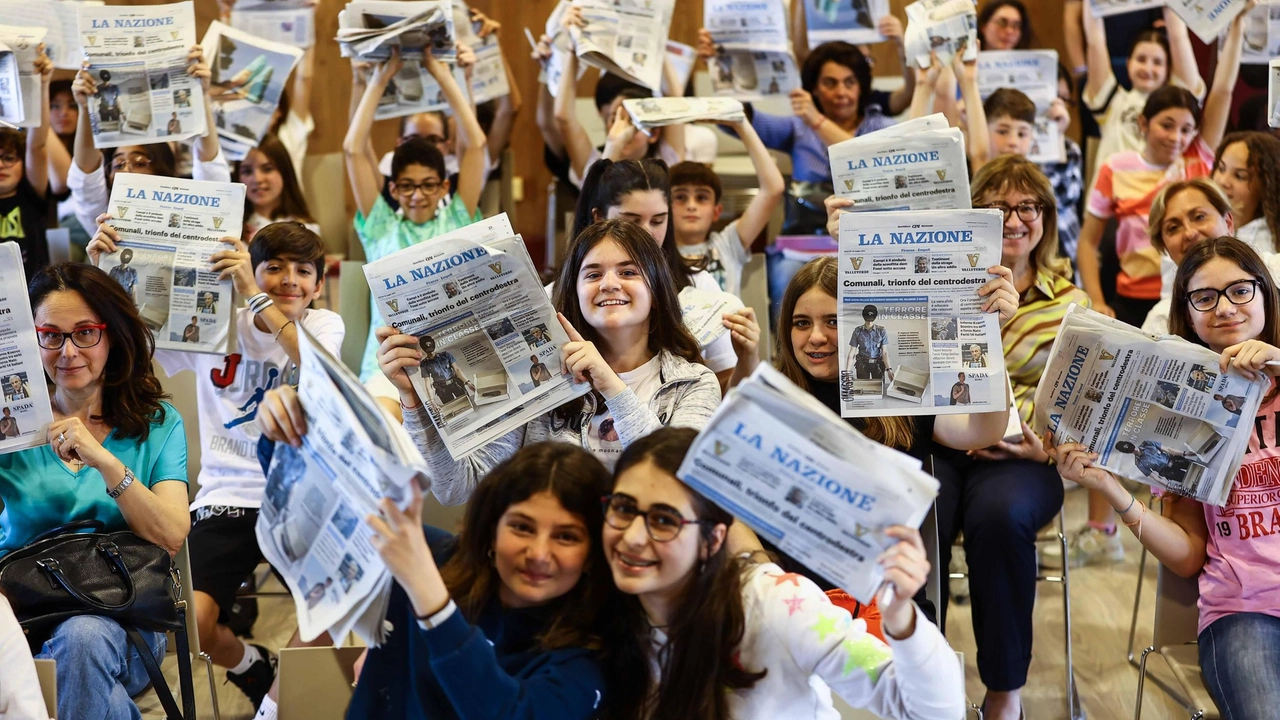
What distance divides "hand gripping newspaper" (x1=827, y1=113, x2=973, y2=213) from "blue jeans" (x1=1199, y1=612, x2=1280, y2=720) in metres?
1.02

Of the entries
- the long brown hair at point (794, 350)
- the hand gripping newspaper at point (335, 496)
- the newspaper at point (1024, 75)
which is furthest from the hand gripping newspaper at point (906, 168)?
the newspaper at point (1024, 75)

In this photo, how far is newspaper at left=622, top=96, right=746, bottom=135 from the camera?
3.25 metres

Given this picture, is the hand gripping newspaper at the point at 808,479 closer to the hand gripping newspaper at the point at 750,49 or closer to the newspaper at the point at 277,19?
the hand gripping newspaper at the point at 750,49

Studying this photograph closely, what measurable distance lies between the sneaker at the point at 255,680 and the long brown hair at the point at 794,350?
153cm

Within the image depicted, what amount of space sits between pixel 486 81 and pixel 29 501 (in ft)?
8.70

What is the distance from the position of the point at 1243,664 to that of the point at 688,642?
1.24 meters

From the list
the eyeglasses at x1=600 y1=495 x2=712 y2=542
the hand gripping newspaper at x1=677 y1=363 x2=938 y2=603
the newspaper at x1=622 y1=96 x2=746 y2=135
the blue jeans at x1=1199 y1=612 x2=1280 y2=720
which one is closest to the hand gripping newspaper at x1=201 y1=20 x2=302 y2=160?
the newspaper at x1=622 y1=96 x2=746 y2=135

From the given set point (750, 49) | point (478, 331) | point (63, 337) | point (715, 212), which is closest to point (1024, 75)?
point (750, 49)

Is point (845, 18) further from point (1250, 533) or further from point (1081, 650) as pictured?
point (1250, 533)

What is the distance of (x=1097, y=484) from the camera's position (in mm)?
2275

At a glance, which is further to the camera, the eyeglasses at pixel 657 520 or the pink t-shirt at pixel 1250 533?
the pink t-shirt at pixel 1250 533

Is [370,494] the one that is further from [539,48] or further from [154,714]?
[539,48]

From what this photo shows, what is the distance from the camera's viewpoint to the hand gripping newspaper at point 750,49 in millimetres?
4078

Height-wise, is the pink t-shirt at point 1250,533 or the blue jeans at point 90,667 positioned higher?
the pink t-shirt at point 1250,533
